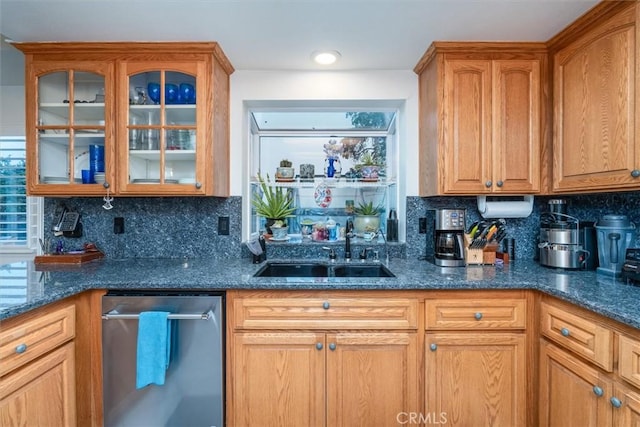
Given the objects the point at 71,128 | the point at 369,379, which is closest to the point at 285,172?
the point at 71,128

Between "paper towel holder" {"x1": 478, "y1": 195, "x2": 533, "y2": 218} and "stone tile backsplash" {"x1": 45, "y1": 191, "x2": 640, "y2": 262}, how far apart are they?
0.11m

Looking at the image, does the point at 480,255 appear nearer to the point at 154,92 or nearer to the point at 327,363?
the point at 327,363

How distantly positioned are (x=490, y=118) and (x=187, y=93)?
6.08 feet

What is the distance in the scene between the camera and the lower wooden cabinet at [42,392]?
1103 mm

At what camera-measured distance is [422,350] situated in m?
1.48

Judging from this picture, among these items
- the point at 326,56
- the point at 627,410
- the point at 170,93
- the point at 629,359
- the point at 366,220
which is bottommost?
the point at 627,410

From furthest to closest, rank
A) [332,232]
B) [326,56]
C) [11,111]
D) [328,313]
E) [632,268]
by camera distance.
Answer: [11,111] → [332,232] → [326,56] → [328,313] → [632,268]

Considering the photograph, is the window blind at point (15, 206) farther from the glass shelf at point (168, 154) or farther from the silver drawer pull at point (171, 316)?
the silver drawer pull at point (171, 316)

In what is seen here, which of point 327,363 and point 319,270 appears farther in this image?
point 319,270

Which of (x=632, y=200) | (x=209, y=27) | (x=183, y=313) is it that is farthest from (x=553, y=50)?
(x=183, y=313)

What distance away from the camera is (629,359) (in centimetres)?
103

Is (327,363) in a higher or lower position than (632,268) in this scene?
lower

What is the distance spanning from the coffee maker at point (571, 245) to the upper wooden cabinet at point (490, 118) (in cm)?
26

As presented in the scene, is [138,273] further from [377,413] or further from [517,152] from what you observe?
[517,152]
